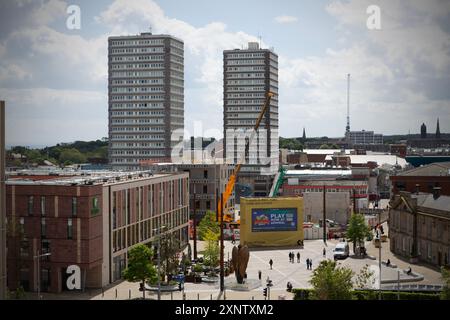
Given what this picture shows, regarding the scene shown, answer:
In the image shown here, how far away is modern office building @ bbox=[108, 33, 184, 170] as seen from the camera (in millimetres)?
145000

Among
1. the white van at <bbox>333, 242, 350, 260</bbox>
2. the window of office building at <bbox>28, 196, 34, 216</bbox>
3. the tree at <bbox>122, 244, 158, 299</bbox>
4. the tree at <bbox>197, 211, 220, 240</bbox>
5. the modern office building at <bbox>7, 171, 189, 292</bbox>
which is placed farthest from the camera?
the tree at <bbox>197, 211, 220, 240</bbox>

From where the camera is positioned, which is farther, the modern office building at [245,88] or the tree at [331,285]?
the modern office building at [245,88]

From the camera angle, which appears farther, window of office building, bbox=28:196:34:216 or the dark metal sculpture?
the dark metal sculpture

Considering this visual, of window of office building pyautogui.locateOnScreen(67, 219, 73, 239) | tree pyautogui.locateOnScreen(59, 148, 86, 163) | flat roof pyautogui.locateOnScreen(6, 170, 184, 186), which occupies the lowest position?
window of office building pyautogui.locateOnScreen(67, 219, 73, 239)

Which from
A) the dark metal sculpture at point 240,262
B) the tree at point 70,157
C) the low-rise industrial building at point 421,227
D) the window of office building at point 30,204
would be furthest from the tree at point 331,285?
the tree at point 70,157

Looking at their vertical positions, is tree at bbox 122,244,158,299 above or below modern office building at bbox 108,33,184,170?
below

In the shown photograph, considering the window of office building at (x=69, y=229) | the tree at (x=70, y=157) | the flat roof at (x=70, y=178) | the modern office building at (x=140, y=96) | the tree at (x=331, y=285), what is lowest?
the tree at (x=331, y=285)

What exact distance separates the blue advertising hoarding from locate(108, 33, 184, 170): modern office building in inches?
3054

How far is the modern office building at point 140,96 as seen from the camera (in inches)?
5709

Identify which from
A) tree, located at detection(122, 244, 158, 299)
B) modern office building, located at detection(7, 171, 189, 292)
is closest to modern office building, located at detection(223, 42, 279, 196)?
modern office building, located at detection(7, 171, 189, 292)

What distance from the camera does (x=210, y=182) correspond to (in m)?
89.2

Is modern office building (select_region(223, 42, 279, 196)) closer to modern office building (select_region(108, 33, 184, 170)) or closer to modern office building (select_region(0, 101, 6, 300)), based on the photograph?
modern office building (select_region(108, 33, 184, 170))

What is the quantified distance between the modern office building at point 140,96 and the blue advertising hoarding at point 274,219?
7756 cm

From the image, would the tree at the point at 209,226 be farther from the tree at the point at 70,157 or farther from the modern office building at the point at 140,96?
the tree at the point at 70,157
